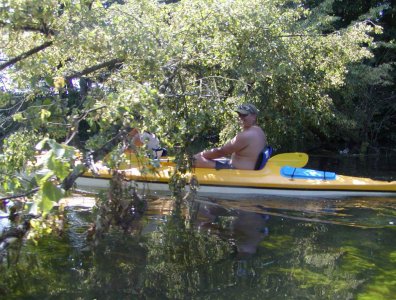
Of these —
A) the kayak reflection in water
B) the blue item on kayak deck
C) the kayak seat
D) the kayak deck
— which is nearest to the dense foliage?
the kayak seat

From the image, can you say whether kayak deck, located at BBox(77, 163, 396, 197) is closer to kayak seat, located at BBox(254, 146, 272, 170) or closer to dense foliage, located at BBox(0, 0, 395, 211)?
kayak seat, located at BBox(254, 146, 272, 170)

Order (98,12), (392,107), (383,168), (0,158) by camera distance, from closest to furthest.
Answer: (0,158) < (98,12) < (383,168) < (392,107)

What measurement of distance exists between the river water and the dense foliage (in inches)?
37.1

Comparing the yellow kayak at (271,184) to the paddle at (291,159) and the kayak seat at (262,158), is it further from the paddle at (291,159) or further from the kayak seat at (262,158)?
the paddle at (291,159)

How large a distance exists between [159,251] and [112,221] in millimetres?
1227

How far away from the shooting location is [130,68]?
4.73 metres

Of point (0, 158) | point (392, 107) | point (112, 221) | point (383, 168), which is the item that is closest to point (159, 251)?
point (112, 221)

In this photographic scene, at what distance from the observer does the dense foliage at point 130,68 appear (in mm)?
3416

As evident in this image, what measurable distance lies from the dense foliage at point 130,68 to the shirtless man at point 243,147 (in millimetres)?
413

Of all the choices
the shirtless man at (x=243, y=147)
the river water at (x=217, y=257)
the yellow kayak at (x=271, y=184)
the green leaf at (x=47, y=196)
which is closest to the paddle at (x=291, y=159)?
the yellow kayak at (x=271, y=184)

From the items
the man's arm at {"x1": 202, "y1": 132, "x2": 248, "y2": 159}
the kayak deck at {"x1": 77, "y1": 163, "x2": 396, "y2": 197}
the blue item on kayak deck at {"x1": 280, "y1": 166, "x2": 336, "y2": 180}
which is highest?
the man's arm at {"x1": 202, "y1": 132, "x2": 248, "y2": 159}

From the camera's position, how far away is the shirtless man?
7.12 m

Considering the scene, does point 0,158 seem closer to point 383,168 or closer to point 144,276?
point 144,276

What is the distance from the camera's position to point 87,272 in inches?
159
